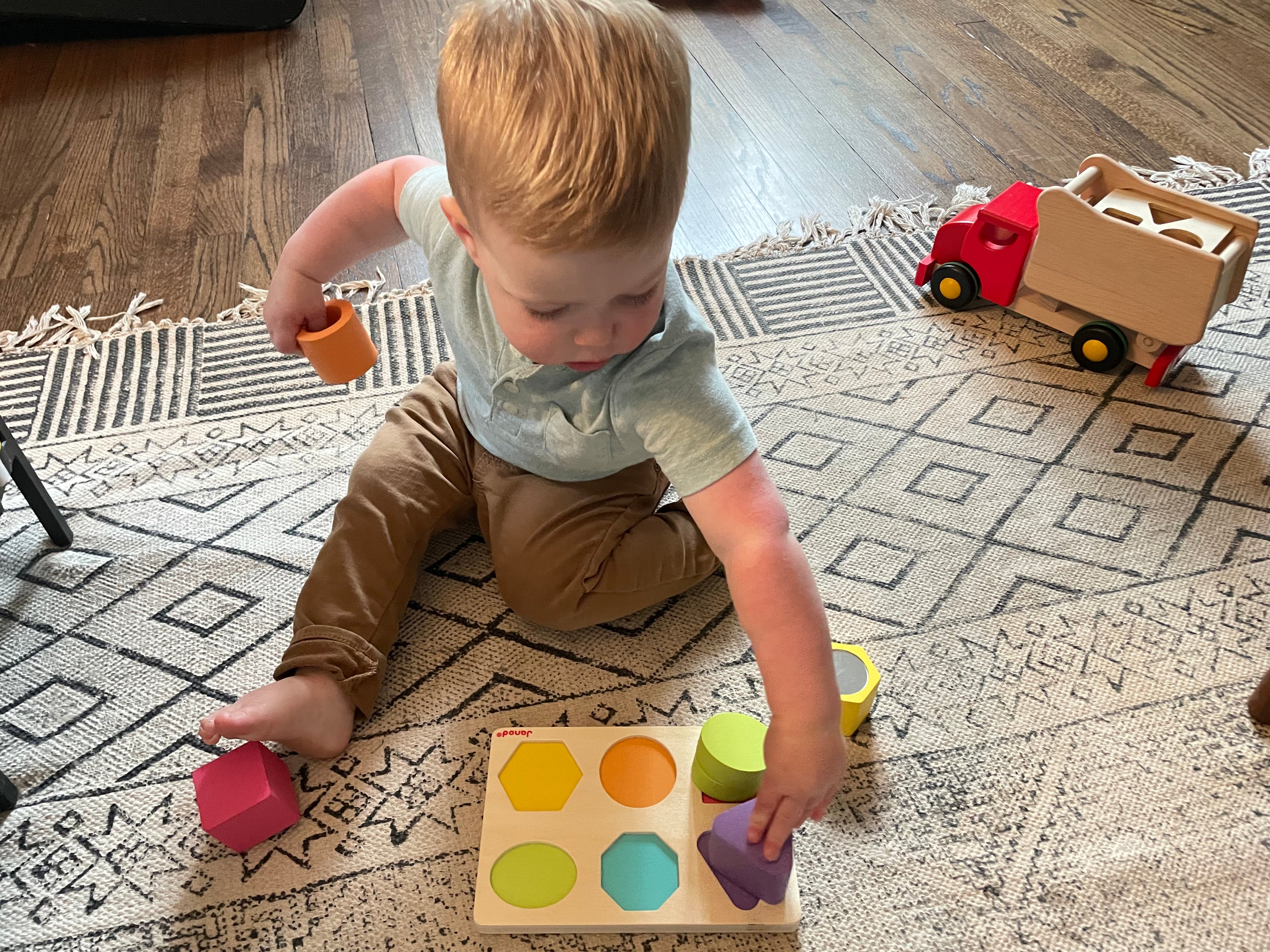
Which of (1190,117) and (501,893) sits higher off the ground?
(1190,117)

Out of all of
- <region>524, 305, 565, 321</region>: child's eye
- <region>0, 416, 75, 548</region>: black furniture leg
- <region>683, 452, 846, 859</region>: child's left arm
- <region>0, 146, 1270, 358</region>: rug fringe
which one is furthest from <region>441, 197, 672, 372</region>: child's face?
<region>0, 146, 1270, 358</region>: rug fringe

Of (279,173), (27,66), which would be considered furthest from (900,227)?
(27,66)

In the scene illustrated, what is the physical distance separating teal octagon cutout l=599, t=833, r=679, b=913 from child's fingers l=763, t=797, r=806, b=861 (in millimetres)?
87

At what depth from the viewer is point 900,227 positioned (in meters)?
1.33

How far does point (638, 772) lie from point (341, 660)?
0.81ft

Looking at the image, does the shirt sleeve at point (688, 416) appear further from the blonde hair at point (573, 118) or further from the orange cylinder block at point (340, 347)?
the orange cylinder block at point (340, 347)

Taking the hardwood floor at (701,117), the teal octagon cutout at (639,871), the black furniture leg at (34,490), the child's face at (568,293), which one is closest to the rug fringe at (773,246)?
the hardwood floor at (701,117)

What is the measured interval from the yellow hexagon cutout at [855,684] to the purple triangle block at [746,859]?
0.13 m

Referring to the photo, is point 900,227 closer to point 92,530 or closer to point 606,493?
point 606,493

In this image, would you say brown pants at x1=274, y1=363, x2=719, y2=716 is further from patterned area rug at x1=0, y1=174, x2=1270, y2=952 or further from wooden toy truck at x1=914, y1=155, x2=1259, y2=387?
wooden toy truck at x1=914, y1=155, x2=1259, y2=387

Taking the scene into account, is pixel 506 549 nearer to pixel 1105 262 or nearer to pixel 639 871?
pixel 639 871

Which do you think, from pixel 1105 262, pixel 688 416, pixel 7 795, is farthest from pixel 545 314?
pixel 1105 262

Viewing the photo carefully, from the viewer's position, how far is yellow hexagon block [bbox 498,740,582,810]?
27.4 inches

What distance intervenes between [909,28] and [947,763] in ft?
5.06
